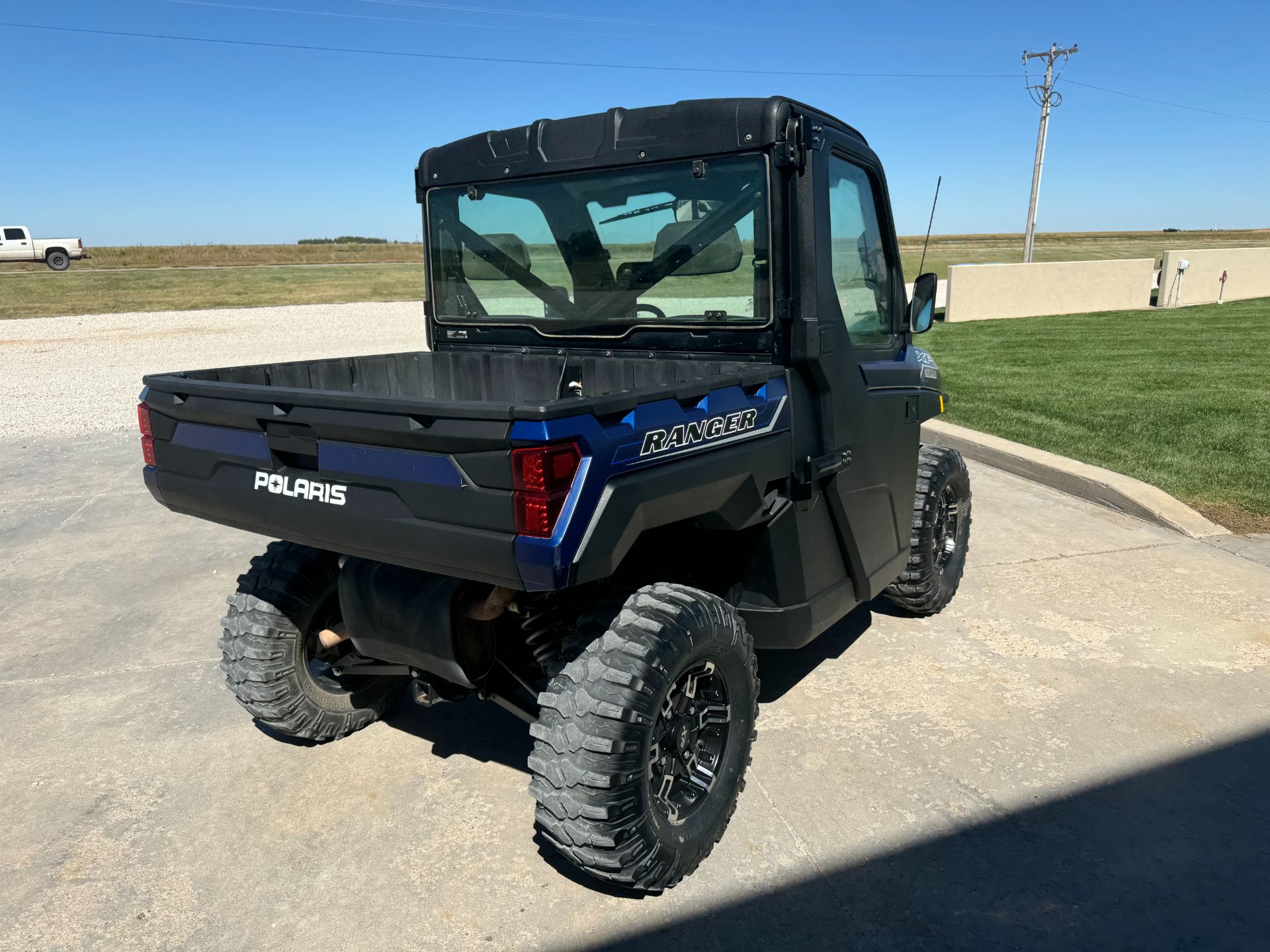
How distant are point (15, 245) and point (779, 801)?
47.0 meters

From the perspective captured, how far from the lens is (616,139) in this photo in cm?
340

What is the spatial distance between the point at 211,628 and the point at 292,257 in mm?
51852

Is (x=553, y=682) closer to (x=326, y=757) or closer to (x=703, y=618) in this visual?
(x=703, y=618)

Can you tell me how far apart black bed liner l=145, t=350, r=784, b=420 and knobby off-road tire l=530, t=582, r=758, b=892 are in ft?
2.16

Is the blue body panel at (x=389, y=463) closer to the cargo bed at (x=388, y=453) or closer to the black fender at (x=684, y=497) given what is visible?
the cargo bed at (x=388, y=453)

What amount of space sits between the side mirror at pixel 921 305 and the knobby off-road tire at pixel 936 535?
2.15ft

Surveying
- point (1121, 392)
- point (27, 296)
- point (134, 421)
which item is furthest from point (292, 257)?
point (1121, 392)

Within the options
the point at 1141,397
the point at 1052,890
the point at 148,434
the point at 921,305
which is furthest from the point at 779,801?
the point at 1141,397

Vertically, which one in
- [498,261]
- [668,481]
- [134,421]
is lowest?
[134,421]

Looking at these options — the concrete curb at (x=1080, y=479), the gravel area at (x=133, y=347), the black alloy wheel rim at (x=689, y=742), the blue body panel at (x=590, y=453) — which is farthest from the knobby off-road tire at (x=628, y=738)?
the gravel area at (x=133, y=347)

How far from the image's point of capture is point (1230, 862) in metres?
2.87

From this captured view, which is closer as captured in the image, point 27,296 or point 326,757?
point 326,757

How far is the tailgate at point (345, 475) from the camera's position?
7.75ft

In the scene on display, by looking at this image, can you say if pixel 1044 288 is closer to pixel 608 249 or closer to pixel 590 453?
pixel 608 249
